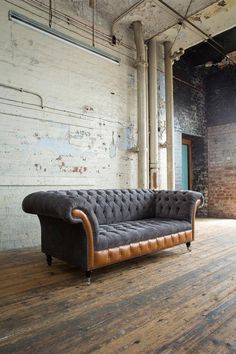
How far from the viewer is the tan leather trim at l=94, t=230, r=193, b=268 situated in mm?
2508

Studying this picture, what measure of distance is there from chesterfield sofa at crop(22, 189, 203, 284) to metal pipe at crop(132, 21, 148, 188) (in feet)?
3.93

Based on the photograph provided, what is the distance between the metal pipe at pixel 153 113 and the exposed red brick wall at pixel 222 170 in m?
2.79

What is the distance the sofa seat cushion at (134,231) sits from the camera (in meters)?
2.56

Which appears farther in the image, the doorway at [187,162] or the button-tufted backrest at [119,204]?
the doorway at [187,162]

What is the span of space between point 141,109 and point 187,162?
129 inches

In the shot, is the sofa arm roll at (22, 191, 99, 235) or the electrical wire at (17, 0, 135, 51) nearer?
the sofa arm roll at (22, 191, 99, 235)

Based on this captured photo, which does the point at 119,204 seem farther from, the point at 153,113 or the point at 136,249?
the point at 153,113

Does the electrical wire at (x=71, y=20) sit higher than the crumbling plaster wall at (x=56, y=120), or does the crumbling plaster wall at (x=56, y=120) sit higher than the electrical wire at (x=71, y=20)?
the electrical wire at (x=71, y=20)

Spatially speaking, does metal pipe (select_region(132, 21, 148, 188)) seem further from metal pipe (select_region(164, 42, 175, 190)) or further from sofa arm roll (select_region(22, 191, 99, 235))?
sofa arm roll (select_region(22, 191, 99, 235))

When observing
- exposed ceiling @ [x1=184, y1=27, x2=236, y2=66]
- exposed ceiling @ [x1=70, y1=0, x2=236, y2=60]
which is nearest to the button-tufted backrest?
exposed ceiling @ [x1=70, y1=0, x2=236, y2=60]

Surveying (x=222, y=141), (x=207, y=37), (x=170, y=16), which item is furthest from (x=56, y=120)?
(x=222, y=141)

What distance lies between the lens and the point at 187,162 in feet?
26.0

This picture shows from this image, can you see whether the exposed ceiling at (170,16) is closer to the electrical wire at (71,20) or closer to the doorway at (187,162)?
the electrical wire at (71,20)

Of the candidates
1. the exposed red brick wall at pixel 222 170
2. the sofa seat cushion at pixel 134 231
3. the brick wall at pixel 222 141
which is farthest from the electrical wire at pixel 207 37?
the sofa seat cushion at pixel 134 231
